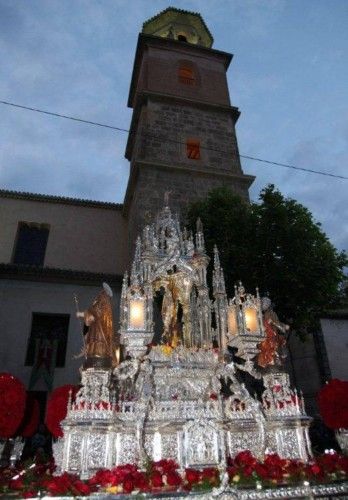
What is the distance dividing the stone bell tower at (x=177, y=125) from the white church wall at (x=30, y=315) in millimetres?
4400

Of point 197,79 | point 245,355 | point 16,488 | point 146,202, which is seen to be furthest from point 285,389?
point 197,79

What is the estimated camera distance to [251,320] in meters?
9.19

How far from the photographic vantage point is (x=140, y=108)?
24438mm

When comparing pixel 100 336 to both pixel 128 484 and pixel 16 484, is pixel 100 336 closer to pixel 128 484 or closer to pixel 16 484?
pixel 16 484

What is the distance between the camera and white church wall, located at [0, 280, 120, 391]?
17234mm

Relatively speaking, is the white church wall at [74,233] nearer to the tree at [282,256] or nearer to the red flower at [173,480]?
the tree at [282,256]

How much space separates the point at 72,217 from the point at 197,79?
43.2ft

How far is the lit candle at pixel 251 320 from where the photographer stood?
29.6 feet

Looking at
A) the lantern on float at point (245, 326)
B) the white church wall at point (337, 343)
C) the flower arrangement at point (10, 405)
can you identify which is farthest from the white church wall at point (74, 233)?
the lantern on float at point (245, 326)

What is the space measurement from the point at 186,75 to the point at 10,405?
2387cm

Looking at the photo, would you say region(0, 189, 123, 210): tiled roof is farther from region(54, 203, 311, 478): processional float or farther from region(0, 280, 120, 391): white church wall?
region(54, 203, 311, 478): processional float

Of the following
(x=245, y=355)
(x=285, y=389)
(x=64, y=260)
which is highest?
(x=64, y=260)

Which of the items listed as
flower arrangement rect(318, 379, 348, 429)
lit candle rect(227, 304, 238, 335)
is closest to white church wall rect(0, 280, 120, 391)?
lit candle rect(227, 304, 238, 335)

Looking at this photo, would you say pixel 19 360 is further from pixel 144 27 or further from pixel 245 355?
pixel 144 27
